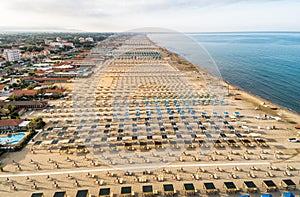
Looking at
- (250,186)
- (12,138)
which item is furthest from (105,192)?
(12,138)

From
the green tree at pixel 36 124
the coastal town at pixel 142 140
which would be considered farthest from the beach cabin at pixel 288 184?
the green tree at pixel 36 124

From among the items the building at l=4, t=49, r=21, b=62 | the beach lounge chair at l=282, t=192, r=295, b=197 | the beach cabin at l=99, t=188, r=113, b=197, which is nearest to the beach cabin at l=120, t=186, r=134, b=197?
the beach cabin at l=99, t=188, r=113, b=197

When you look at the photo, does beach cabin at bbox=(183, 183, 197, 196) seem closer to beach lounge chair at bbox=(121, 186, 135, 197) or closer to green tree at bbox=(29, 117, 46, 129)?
beach lounge chair at bbox=(121, 186, 135, 197)

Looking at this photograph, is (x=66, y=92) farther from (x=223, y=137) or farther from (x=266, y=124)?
(x=266, y=124)

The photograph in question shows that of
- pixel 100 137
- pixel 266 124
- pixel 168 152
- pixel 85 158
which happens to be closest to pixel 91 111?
pixel 100 137

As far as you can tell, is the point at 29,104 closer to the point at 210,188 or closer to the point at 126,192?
the point at 126,192

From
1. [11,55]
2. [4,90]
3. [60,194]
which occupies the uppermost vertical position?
[11,55]

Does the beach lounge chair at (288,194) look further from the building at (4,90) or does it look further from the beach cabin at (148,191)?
the building at (4,90)
